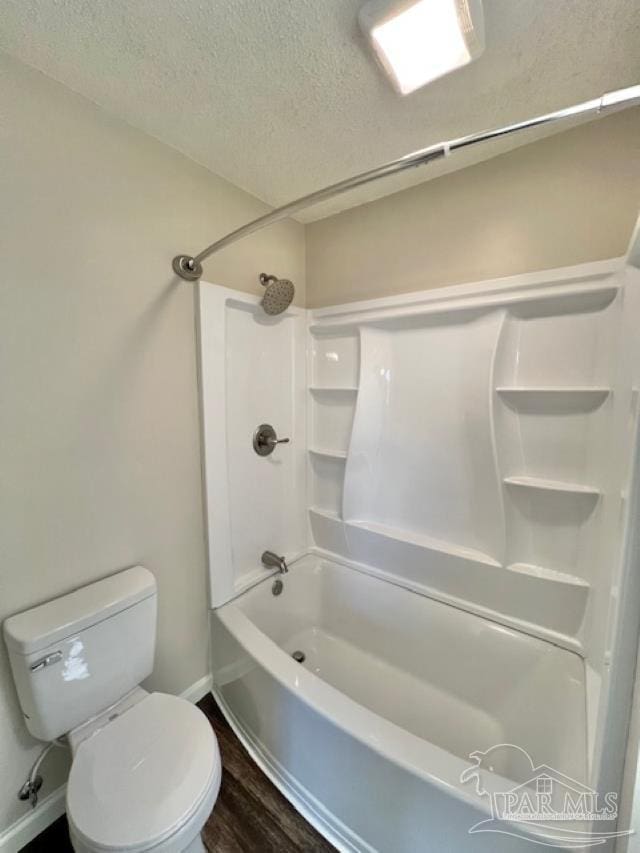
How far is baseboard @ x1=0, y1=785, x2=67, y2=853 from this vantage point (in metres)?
1.03

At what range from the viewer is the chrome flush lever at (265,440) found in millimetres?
1771

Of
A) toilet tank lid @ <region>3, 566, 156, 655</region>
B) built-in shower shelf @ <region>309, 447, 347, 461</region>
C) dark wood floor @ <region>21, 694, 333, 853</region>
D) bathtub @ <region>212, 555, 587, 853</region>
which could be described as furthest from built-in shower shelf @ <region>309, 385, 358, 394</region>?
dark wood floor @ <region>21, 694, 333, 853</region>

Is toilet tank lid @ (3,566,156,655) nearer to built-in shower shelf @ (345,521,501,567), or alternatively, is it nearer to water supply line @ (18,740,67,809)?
water supply line @ (18,740,67,809)

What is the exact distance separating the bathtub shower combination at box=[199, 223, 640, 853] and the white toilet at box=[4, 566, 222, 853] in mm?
338

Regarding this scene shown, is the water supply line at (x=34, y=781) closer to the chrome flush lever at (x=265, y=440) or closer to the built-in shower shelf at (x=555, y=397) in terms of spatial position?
the chrome flush lever at (x=265, y=440)

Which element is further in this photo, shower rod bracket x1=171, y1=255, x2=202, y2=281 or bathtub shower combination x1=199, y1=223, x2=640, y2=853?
shower rod bracket x1=171, y1=255, x2=202, y2=281

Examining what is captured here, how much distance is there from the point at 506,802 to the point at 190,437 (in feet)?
4.92

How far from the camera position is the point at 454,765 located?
2.99 feet

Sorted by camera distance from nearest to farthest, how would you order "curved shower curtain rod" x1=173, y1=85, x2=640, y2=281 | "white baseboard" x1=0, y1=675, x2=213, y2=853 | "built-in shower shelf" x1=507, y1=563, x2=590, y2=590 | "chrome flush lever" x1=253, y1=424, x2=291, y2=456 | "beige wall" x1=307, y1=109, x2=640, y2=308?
1. "curved shower curtain rod" x1=173, y1=85, x2=640, y2=281
2. "white baseboard" x1=0, y1=675, x2=213, y2=853
3. "beige wall" x1=307, y1=109, x2=640, y2=308
4. "built-in shower shelf" x1=507, y1=563, x2=590, y2=590
5. "chrome flush lever" x1=253, y1=424, x2=291, y2=456

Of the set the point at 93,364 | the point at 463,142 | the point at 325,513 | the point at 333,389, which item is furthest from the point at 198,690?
the point at 463,142

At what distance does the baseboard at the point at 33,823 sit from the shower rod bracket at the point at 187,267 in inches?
70.8

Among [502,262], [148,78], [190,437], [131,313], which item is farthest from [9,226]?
[502,262]

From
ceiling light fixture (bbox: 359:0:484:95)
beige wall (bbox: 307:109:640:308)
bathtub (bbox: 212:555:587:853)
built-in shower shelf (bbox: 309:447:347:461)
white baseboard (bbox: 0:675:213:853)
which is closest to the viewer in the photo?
ceiling light fixture (bbox: 359:0:484:95)

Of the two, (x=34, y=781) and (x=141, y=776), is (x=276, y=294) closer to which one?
(x=141, y=776)
